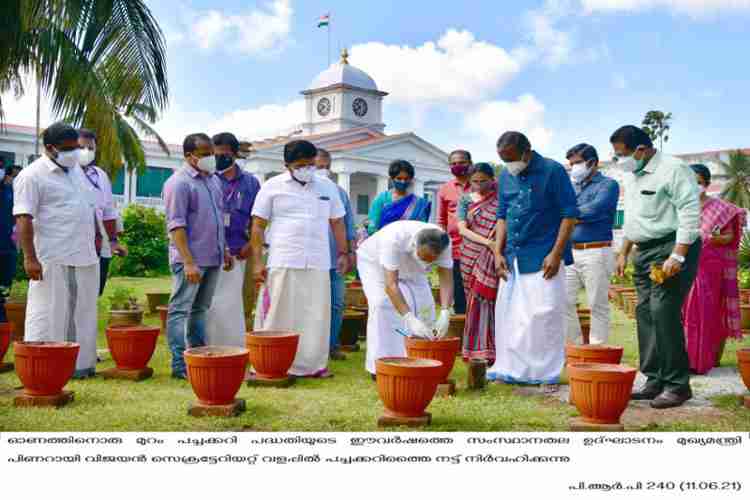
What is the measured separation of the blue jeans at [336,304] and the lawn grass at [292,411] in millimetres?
985

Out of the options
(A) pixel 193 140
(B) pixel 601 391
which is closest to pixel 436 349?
(B) pixel 601 391

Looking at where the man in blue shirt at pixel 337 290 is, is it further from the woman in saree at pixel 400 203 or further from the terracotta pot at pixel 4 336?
the terracotta pot at pixel 4 336

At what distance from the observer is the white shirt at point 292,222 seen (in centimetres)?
562

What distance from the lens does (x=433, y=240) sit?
16.1 feet

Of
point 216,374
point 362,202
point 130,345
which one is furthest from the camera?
point 362,202

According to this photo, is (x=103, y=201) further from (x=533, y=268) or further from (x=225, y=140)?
(x=533, y=268)

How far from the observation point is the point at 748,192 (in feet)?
77.9

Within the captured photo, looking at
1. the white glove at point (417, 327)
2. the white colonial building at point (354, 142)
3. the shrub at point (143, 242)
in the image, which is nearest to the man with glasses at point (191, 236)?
the white glove at point (417, 327)

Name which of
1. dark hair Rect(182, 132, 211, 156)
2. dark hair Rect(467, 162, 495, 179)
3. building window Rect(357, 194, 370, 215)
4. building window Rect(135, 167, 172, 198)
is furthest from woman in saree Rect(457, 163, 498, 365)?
building window Rect(357, 194, 370, 215)

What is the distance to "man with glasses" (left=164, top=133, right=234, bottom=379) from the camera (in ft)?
17.6

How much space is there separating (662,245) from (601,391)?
132 cm

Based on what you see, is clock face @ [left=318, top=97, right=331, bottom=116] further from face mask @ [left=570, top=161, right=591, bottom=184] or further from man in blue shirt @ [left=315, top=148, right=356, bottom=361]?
face mask @ [left=570, top=161, right=591, bottom=184]

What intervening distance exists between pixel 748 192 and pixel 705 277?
19601 millimetres
